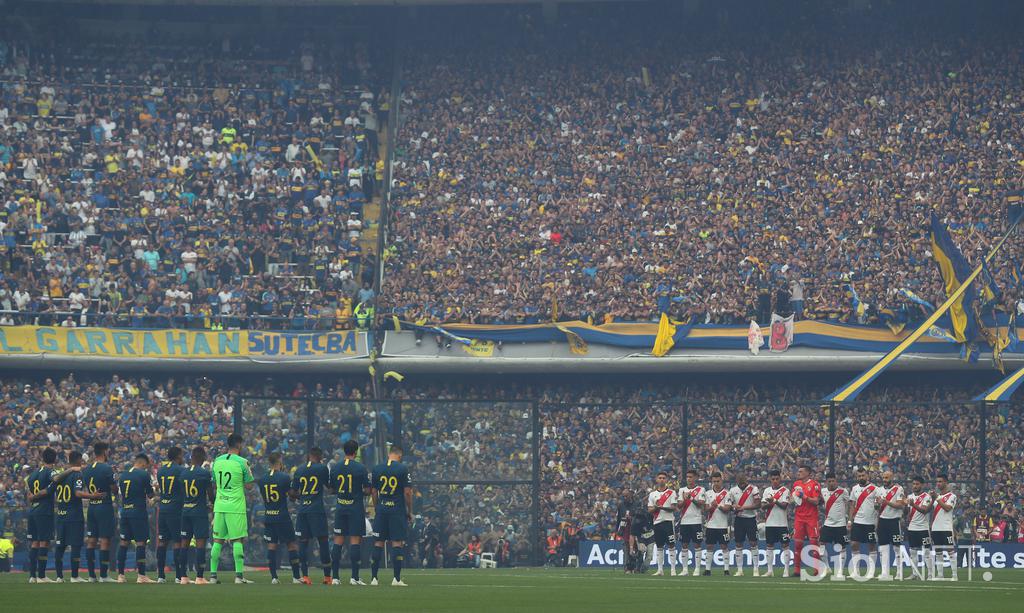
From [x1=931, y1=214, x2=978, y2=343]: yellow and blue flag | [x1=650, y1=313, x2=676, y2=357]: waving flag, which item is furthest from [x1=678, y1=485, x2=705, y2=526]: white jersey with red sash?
[x1=931, y1=214, x2=978, y2=343]: yellow and blue flag

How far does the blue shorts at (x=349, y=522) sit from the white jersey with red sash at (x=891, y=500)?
32.7 ft

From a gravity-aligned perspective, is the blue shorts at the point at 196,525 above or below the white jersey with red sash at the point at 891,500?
below

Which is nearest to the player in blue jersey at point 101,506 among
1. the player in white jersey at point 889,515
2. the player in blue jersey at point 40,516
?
the player in blue jersey at point 40,516

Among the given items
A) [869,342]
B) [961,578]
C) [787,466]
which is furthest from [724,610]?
[869,342]

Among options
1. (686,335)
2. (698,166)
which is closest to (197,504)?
(686,335)

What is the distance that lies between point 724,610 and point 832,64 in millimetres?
35263

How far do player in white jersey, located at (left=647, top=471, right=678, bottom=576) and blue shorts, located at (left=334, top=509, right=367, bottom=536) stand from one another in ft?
27.3

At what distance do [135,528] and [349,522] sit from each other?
3.59m

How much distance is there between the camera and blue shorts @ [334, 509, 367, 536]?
2561 centimetres

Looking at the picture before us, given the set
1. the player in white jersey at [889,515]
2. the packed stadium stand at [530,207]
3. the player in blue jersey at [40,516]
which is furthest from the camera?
the packed stadium stand at [530,207]

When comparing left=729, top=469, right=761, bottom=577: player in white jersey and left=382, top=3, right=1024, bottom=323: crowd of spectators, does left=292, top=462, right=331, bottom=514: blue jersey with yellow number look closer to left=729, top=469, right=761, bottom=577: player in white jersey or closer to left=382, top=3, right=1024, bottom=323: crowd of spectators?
left=729, top=469, right=761, bottom=577: player in white jersey

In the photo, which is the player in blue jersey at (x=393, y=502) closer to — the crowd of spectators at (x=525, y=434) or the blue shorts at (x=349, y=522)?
the blue shorts at (x=349, y=522)

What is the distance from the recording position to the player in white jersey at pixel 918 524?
2984cm

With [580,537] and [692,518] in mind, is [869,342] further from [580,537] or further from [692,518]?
[692,518]
